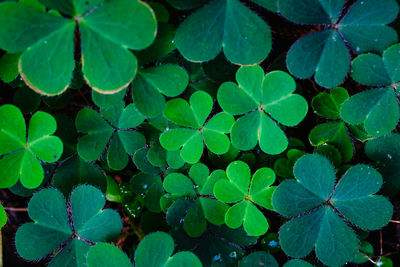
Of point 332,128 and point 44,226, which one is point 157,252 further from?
point 332,128

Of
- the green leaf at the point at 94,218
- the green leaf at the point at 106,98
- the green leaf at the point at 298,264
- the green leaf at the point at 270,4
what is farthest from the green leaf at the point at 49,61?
the green leaf at the point at 298,264

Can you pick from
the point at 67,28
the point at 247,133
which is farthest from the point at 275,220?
the point at 67,28

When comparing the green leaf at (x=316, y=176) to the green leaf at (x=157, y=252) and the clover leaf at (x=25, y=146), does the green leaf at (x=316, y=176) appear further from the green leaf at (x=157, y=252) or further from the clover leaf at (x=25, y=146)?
the clover leaf at (x=25, y=146)

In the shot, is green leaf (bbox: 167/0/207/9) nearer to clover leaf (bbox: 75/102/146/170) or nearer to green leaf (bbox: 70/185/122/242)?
clover leaf (bbox: 75/102/146/170)

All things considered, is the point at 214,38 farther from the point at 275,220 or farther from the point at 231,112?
the point at 275,220

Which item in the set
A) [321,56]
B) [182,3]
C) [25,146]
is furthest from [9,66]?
[321,56]
